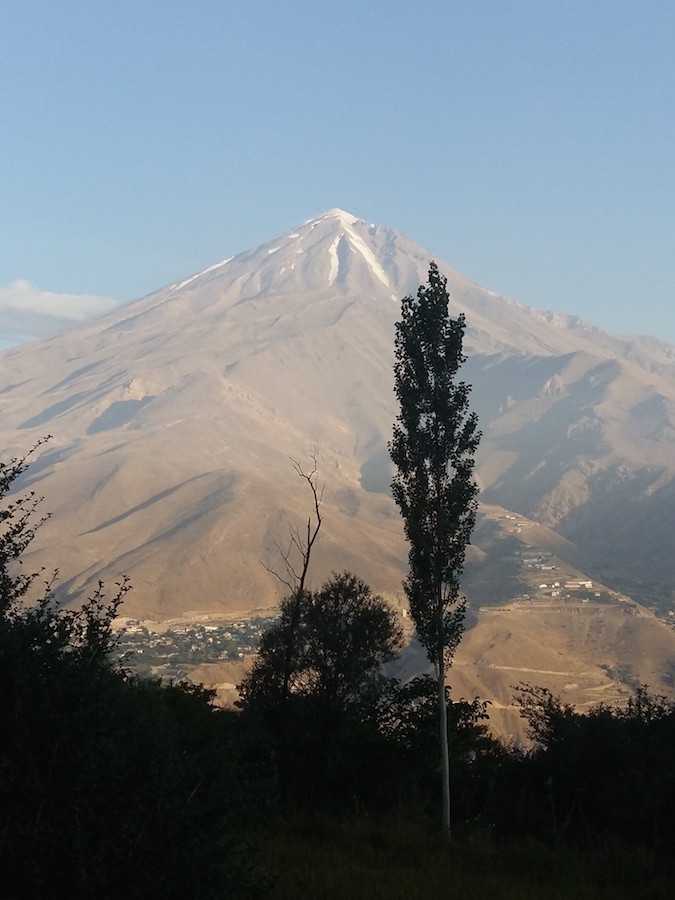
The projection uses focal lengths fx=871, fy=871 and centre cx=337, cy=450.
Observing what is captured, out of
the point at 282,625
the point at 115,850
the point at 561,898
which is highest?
the point at 282,625

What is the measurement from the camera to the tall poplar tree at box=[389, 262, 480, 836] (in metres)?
19.0

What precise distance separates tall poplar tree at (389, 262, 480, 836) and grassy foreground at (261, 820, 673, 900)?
16.9 ft

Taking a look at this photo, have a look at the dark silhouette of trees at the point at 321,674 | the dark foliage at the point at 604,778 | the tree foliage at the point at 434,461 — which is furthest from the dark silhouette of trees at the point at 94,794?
the dark silhouette of trees at the point at 321,674

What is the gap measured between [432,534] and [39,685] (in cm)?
1252

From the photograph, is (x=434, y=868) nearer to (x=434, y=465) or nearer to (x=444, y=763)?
(x=444, y=763)

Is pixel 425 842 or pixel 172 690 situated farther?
pixel 172 690

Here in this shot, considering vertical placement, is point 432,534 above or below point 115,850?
above

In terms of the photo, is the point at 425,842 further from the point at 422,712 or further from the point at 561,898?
the point at 422,712

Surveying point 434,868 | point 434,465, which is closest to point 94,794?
point 434,868

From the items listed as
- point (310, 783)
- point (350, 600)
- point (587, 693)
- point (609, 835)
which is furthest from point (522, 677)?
point (609, 835)

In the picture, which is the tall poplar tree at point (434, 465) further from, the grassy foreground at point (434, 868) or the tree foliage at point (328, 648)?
the tree foliage at point (328, 648)

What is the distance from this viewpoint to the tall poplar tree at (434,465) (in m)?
19.0

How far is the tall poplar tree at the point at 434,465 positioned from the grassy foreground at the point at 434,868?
5.14m

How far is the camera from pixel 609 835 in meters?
14.2
